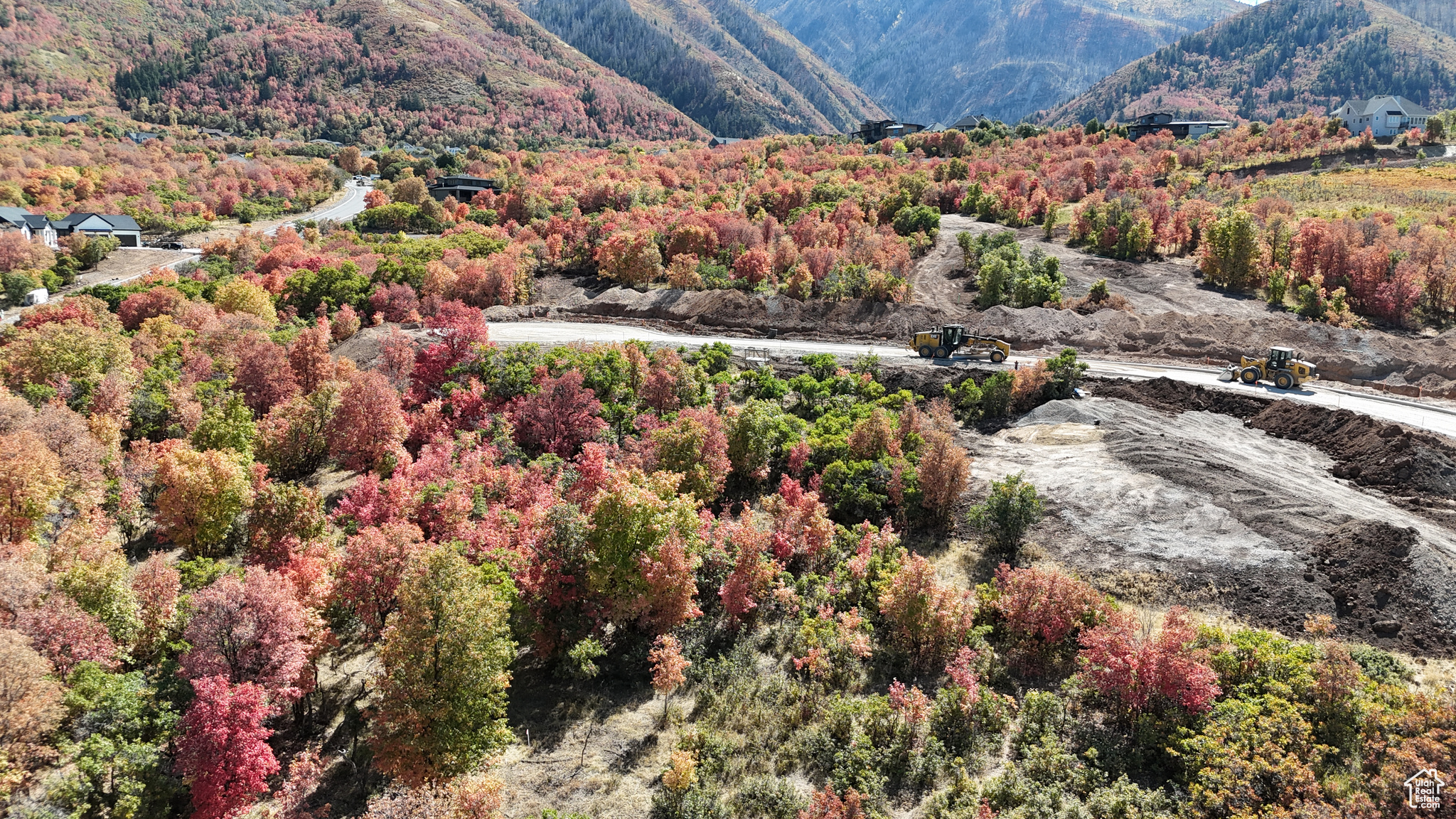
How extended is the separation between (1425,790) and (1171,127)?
132844 millimetres

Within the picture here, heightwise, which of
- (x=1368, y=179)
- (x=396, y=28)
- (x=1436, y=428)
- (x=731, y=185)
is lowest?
(x=1436, y=428)

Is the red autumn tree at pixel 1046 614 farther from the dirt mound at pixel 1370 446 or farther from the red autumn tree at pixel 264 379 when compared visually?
the red autumn tree at pixel 264 379

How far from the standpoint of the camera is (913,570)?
2297 cm

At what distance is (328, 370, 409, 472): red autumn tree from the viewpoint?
33.5 m

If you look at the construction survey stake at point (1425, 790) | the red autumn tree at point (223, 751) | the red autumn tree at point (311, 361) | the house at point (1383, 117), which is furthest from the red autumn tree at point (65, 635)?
the house at point (1383, 117)

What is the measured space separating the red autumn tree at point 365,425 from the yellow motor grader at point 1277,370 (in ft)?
148

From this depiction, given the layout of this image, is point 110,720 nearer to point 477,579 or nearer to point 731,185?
point 477,579

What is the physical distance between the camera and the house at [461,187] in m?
108

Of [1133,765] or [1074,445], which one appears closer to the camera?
[1133,765]

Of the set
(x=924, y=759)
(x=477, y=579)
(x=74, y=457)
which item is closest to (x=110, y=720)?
(x=477, y=579)

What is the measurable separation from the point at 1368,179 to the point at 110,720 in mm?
109362

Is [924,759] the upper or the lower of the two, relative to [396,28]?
lower

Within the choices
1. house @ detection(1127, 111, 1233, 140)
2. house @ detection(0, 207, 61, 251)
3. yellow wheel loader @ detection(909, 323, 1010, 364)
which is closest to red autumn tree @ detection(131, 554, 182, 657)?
yellow wheel loader @ detection(909, 323, 1010, 364)

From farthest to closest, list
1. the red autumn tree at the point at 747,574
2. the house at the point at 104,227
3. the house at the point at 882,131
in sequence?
the house at the point at 882,131 → the house at the point at 104,227 → the red autumn tree at the point at 747,574
